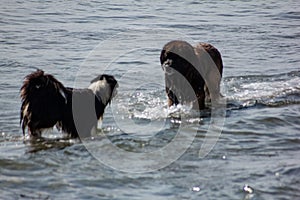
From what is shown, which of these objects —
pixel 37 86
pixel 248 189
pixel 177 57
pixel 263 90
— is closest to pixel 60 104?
pixel 37 86

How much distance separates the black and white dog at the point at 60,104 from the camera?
7488 millimetres

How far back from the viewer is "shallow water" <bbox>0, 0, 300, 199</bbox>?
6410 mm

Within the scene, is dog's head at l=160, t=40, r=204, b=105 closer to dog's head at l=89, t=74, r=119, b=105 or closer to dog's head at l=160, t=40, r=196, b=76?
dog's head at l=160, t=40, r=196, b=76

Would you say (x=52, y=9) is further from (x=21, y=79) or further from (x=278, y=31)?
(x=21, y=79)

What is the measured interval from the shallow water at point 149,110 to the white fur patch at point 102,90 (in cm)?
41

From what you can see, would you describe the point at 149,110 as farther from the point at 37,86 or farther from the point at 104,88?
the point at 37,86

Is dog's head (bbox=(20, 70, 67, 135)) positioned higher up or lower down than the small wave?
higher up

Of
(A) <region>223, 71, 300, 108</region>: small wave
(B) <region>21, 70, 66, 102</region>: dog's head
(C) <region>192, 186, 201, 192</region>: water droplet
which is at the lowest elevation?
(A) <region>223, 71, 300, 108</region>: small wave

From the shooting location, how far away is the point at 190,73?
30.6 feet

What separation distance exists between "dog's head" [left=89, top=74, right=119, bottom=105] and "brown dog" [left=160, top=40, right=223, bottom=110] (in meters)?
0.92

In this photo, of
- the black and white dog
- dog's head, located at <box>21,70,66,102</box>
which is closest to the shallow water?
the black and white dog

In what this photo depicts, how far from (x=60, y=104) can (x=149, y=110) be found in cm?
205

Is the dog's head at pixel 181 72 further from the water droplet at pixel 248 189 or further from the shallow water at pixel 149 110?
the water droplet at pixel 248 189

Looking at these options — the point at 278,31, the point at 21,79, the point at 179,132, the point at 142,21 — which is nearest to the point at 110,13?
the point at 142,21
